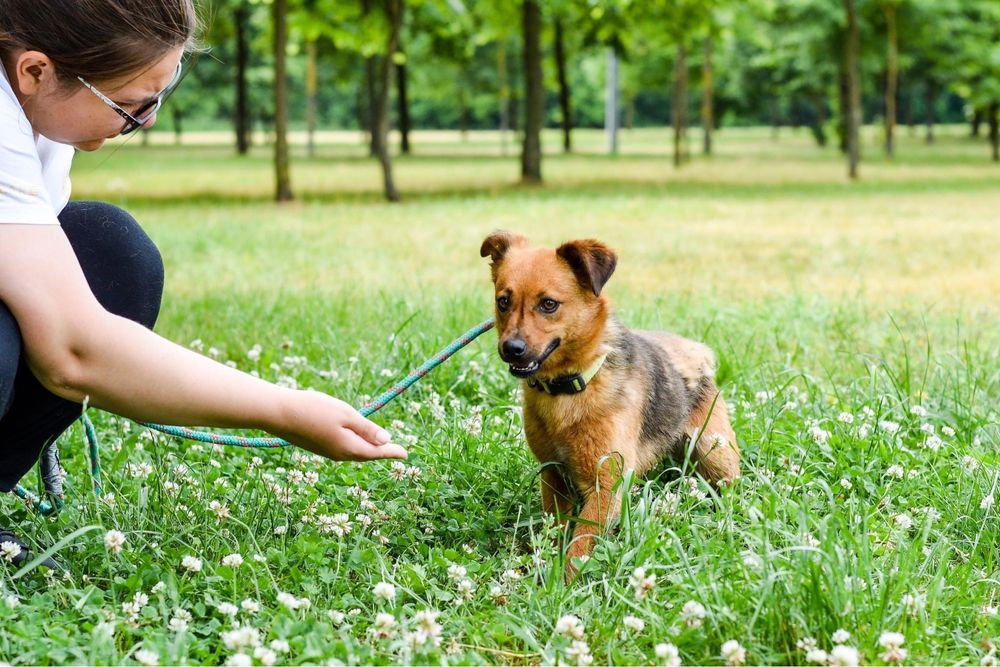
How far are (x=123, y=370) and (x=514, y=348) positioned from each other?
1299mm

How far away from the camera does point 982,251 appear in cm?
1113

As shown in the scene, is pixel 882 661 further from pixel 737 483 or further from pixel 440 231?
pixel 440 231

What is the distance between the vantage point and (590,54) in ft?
128

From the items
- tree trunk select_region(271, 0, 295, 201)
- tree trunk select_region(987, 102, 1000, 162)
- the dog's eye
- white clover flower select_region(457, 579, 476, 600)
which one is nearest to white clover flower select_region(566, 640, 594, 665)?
white clover flower select_region(457, 579, 476, 600)

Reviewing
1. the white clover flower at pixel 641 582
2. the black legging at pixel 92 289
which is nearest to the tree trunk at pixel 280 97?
the black legging at pixel 92 289

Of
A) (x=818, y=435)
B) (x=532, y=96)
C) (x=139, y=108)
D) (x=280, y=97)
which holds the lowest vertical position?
(x=818, y=435)

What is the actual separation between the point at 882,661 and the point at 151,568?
1.91 m

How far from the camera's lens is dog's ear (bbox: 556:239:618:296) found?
354 centimetres

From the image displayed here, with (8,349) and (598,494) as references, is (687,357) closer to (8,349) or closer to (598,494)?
(598,494)

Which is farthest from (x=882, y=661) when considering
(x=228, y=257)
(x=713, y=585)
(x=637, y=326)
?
(x=228, y=257)

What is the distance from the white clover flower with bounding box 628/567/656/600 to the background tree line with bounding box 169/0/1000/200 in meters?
1.89

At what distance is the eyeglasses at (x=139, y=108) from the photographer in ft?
8.34

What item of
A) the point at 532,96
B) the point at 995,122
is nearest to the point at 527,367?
the point at 532,96

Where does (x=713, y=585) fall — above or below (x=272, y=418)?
below
